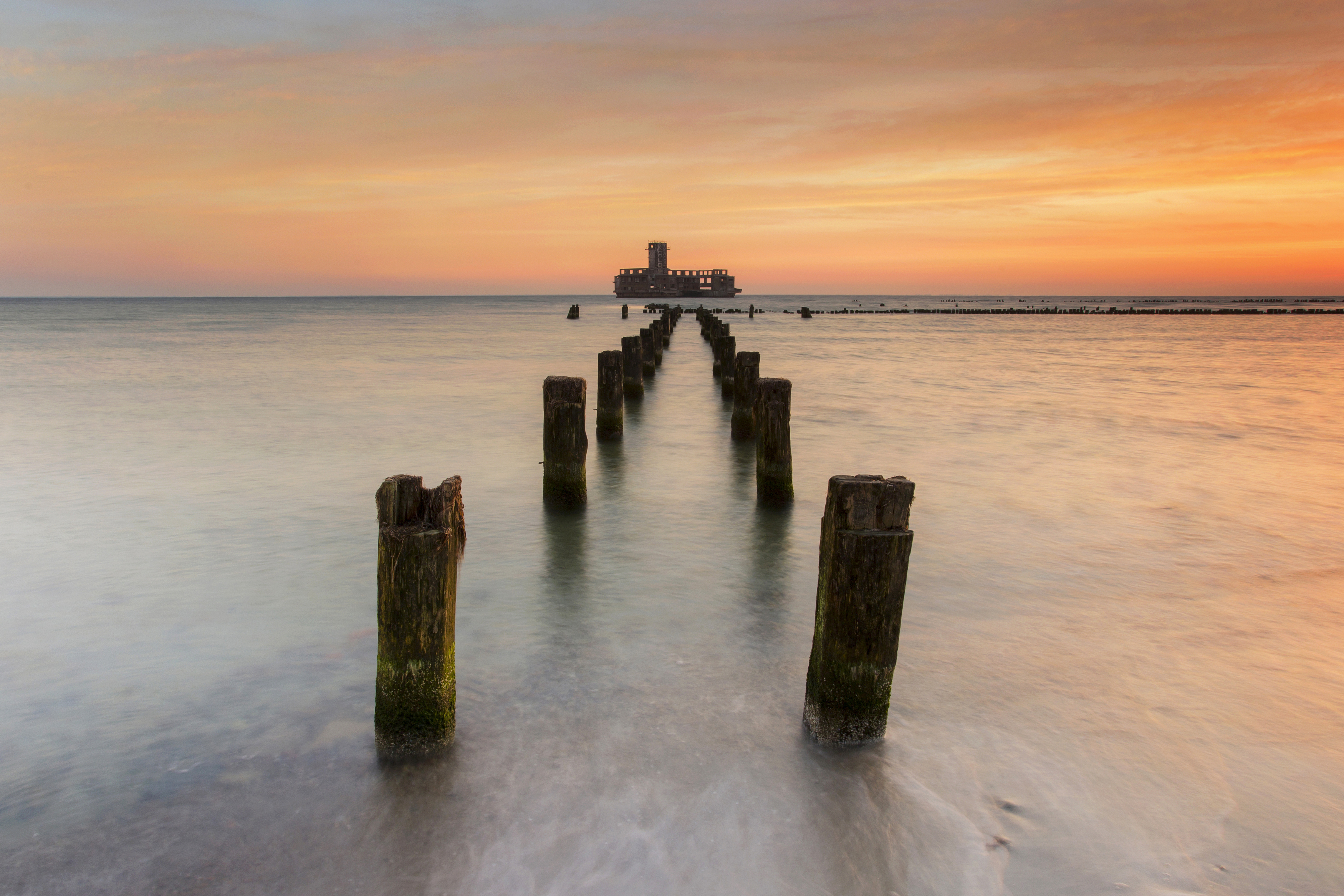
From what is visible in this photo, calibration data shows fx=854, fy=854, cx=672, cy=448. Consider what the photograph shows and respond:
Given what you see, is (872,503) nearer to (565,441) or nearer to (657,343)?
(565,441)

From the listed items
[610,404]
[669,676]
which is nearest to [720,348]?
[610,404]

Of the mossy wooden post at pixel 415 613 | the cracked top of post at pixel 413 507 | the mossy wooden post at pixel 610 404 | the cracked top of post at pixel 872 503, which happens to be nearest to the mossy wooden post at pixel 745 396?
the mossy wooden post at pixel 610 404

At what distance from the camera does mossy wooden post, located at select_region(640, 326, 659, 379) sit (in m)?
20.3

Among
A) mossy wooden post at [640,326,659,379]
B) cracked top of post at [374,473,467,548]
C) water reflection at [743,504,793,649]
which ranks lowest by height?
water reflection at [743,504,793,649]

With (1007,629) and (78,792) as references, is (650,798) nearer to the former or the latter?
(78,792)

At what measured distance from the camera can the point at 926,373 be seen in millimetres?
23109

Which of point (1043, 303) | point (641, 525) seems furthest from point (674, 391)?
point (1043, 303)

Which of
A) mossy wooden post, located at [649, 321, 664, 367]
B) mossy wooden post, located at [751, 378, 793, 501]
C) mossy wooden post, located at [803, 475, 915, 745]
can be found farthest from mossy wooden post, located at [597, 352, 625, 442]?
mossy wooden post, located at [649, 321, 664, 367]

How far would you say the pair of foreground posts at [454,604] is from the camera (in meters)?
3.46

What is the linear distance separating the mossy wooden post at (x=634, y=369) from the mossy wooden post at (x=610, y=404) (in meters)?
3.89

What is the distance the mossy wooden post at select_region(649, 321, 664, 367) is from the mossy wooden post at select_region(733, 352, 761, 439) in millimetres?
9424

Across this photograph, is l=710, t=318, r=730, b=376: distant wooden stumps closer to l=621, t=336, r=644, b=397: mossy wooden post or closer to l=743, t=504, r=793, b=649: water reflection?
l=621, t=336, r=644, b=397: mossy wooden post

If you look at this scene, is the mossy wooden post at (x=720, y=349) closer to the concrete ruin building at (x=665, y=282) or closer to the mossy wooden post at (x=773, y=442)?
the mossy wooden post at (x=773, y=442)

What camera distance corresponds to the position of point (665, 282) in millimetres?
117188
